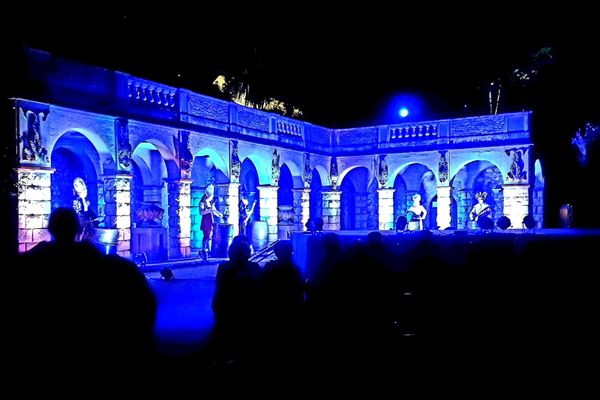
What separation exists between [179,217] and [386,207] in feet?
Answer: 33.9

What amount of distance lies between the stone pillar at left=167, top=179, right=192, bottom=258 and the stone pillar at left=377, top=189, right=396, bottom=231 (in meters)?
9.89

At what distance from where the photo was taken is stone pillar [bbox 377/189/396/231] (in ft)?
78.6

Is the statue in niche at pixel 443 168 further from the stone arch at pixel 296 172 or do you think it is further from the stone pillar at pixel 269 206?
the stone pillar at pixel 269 206

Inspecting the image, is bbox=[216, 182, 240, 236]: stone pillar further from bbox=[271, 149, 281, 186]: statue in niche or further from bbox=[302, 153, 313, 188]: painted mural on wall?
bbox=[302, 153, 313, 188]: painted mural on wall

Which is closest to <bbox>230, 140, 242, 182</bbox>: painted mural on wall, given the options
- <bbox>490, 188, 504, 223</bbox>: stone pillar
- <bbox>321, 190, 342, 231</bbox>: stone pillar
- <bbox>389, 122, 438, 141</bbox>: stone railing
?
<bbox>321, 190, 342, 231</bbox>: stone pillar

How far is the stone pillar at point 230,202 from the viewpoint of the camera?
1870 centimetres

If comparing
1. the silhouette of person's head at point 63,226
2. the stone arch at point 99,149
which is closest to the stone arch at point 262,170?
the stone arch at point 99,149

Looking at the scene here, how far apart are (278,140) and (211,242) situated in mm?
4919

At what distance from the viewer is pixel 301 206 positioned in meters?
22.8

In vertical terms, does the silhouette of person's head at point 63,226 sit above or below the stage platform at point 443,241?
above

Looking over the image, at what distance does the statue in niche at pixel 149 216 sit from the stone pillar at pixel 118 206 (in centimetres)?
141

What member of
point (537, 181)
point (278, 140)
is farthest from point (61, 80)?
point (537, 181)

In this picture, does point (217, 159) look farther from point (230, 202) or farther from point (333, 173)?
point (333, 173)

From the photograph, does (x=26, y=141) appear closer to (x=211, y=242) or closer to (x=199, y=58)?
(x=211, y=242)
